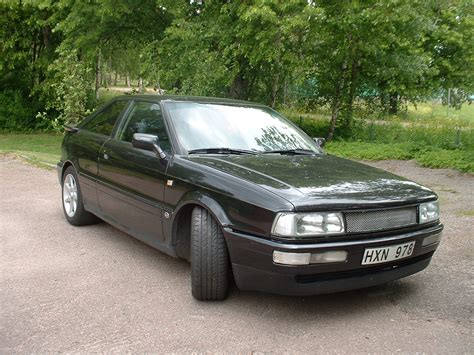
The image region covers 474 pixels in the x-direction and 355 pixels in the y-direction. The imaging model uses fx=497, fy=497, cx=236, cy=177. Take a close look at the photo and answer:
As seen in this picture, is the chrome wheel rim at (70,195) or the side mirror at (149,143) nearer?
the side mirror at (149,143)

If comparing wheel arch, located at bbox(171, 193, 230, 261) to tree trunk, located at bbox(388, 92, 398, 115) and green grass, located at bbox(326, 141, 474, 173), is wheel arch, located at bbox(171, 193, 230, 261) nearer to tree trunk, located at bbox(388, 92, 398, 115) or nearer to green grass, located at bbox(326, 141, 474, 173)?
green grass, located at bbox(326, 141, 474, 173)

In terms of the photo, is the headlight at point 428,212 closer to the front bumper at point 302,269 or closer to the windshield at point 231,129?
the front bumper at point 302,269

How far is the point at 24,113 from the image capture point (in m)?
21.4

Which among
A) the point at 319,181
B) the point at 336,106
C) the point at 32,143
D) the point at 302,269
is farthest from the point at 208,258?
the point at 32,143

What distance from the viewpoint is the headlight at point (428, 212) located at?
3.72 meters

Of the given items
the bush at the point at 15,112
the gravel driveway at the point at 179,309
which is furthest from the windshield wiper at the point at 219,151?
the bush at the point at 15,112

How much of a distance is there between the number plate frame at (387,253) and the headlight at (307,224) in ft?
0.91

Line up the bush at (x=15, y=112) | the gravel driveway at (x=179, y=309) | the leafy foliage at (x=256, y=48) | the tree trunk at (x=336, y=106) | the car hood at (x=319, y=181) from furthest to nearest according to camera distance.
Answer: the bush at (x=15, y=112) → the tree trunk at (x=336, y=106) → the leafy foliage at (x=256, y=48) → the car hood at (x=319, y=181) → the gravel driveway at (x=179, y=309)

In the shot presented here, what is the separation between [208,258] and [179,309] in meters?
0.45

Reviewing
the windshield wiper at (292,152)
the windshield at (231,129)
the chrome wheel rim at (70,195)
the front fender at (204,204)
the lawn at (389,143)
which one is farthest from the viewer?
the lawn at (389,143)

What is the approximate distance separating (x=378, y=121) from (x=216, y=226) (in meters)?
13.9

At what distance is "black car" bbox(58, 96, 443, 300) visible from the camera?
10.6 feet

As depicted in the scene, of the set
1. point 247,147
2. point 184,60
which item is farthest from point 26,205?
point 184,60

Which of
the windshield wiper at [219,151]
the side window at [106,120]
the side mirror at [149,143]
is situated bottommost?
the windshield wiper at [219,151]
